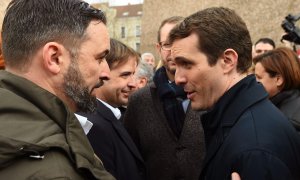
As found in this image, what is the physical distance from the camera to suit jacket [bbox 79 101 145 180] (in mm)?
2516

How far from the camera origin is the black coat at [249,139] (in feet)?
5.74

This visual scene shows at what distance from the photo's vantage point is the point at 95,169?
1341 mm

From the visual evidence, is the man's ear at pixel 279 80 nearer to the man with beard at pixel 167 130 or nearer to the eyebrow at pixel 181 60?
the man with beard at pixel 167 130

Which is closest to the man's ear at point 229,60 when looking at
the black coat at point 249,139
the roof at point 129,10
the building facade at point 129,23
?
the black coat at point 249,139

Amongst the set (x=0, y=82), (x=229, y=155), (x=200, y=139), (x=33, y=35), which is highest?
(x=33, y=35)

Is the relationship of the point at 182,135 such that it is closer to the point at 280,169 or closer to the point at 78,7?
the point at 280,169

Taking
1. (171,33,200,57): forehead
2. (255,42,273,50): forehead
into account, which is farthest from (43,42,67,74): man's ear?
(255,42,273,50): forehead

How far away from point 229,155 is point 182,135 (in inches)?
46.8

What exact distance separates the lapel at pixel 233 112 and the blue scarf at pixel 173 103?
1038 mm

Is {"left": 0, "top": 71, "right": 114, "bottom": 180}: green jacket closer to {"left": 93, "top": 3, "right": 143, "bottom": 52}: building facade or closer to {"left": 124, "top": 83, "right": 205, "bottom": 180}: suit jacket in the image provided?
{"left": 124, "top": 83, "right": 205, "bottom": 180}: suit jacket

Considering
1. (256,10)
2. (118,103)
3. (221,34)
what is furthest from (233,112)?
(256,10)

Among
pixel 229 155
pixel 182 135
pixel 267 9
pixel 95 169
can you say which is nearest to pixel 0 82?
pixel 95 169

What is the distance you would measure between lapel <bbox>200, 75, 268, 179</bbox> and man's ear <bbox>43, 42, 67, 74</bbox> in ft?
2.75

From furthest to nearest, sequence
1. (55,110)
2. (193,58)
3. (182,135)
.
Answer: (182,135) → (193,58) → (55,110)
